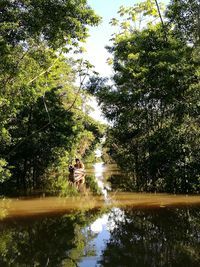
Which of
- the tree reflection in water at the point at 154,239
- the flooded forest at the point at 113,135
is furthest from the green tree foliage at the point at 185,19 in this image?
the tree reflection in water at the point at 154,239

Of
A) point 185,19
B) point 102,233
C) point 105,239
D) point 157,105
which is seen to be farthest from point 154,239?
point 157,105

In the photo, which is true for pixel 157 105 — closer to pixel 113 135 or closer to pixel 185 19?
pixel 113 135

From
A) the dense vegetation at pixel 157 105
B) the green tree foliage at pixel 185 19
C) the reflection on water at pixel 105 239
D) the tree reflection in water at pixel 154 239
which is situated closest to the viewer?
the tree reflection in water at pixel 154 239

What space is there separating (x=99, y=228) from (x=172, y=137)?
926 cm

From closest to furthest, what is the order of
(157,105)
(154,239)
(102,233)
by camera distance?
(154,239) → (102,233) → (157,105)

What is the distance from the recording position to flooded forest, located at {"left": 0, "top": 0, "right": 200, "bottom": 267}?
8.64m

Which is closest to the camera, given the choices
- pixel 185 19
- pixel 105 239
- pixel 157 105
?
pixel 105 239

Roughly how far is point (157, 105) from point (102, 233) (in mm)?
12371

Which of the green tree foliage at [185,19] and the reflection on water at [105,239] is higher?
the green tree foliage at [185,19]

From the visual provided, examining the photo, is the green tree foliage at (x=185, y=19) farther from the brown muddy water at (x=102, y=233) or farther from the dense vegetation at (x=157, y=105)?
the brown muddy water at (x=102, y=233)

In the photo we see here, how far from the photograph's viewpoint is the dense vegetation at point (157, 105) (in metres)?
18.4

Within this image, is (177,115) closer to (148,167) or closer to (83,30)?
(148,167)

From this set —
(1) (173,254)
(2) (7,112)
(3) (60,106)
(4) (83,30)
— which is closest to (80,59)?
(4) (83,30)

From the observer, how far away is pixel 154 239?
9.02 metres
